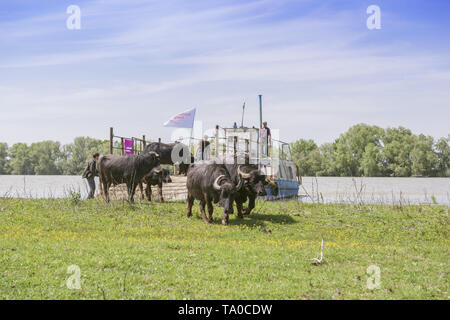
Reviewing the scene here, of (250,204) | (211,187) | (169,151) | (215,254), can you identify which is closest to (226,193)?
(211,187)

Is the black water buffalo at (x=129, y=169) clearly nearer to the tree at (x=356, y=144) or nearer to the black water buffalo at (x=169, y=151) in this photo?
the black water buffalo at (x=169, y=151)

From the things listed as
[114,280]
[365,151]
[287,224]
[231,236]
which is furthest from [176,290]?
[365,151]

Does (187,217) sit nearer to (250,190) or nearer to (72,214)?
(250,190)

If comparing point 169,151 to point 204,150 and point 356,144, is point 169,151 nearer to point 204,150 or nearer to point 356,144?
point 204,150

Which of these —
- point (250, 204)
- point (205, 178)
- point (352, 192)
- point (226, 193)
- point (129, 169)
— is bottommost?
point (352, 192)

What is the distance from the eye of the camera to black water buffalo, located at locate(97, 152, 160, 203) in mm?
20141

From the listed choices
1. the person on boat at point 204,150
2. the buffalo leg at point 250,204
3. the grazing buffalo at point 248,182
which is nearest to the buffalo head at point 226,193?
the grazing buffalo at point 248,182

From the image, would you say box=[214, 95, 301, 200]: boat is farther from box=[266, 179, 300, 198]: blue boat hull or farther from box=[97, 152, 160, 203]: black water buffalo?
box=[97, 152, 160, 203]: black water buffalo

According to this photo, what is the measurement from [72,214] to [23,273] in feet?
28.8

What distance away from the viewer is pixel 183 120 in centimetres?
2814

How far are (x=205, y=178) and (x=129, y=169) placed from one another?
571 cm

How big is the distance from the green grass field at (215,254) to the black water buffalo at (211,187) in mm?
712

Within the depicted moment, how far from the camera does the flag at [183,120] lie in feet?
91.8
